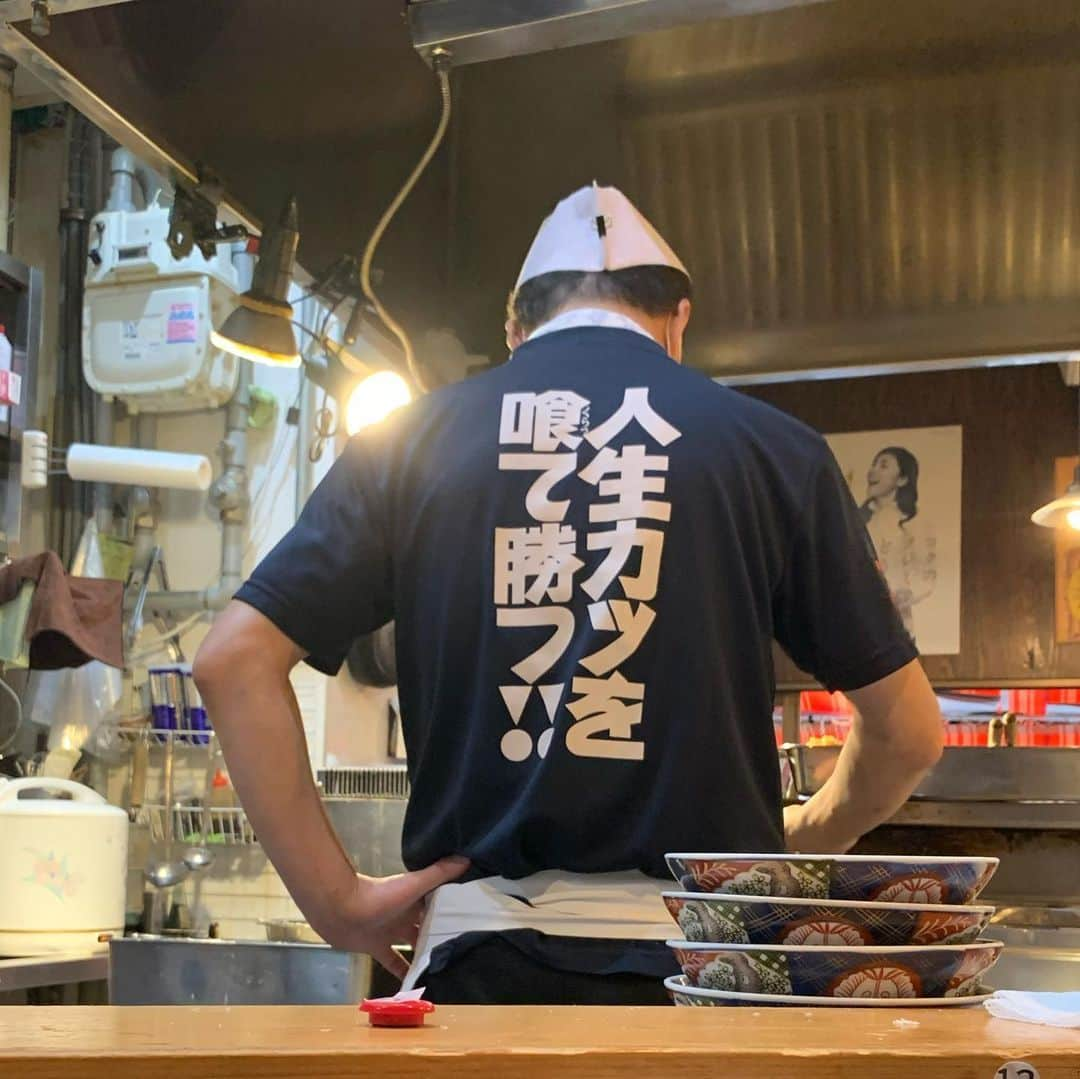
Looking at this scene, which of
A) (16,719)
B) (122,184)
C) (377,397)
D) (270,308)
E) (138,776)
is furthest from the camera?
(122,184)

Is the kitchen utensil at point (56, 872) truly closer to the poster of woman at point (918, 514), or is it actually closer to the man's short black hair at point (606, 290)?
the poster of woman at point (918, 514)

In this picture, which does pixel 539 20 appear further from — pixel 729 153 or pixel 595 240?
pixel 729 153

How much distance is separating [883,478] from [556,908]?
1.81 metres

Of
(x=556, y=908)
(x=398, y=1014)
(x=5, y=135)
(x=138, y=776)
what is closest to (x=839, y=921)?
(x=398, y=1014)

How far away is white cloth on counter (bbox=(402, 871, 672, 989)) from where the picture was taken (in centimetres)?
101

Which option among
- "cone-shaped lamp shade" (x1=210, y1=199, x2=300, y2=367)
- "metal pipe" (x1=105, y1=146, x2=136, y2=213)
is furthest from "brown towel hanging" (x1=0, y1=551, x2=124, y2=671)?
"metal pipe" (x1=105, y1=146, x2=136, y2=213)

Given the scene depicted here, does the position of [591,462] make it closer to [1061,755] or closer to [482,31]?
[482,31]

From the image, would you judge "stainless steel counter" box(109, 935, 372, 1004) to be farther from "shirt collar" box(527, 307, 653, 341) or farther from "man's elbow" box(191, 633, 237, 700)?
"shirt collar" box(527, 307, 653, 341)

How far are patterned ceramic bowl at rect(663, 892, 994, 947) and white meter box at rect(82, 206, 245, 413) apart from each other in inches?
113

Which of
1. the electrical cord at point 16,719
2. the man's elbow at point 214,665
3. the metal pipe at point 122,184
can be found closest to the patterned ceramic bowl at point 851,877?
the man's elbow at point 214,665

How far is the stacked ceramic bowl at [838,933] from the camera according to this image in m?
0.65

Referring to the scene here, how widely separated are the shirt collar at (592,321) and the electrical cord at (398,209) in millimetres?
431

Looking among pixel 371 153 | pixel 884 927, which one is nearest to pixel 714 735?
pixel 884 927

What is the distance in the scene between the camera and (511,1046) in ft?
1.54
